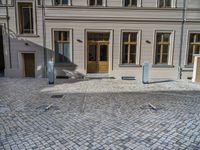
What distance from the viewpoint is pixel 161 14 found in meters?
11.5

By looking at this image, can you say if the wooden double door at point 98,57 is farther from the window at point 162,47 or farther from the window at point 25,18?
the window at point 25,18

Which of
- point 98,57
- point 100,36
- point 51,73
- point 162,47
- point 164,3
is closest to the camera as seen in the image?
point 51,73

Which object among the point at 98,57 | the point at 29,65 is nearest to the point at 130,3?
the point at 98,57

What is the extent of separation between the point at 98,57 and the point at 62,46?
2.54 m

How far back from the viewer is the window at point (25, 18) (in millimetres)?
11320

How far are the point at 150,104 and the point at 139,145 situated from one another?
3.02 meters

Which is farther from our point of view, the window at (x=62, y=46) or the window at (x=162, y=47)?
the window at (x=162, y=47)

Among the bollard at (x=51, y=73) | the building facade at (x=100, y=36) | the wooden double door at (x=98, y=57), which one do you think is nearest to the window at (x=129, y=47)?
the building facade at (x=100, y=36)

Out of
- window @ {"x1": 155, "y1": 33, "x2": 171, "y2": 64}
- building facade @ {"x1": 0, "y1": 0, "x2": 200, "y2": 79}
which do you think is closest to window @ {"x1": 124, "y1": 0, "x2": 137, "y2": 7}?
building facade @ {"x1": 0, "y1": 0, "x2": 200, "y2": 79}

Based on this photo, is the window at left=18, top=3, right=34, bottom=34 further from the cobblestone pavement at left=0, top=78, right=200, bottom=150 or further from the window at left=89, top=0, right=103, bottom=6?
the cobblestone pavement at left=0, top=78, right=200, bottom=150

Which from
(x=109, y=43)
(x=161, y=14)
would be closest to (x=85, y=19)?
(x=109, y=43)

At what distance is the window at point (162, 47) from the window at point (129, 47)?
1.56 m

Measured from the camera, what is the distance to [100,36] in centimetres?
1182

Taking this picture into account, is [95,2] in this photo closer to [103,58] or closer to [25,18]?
[103,58]
